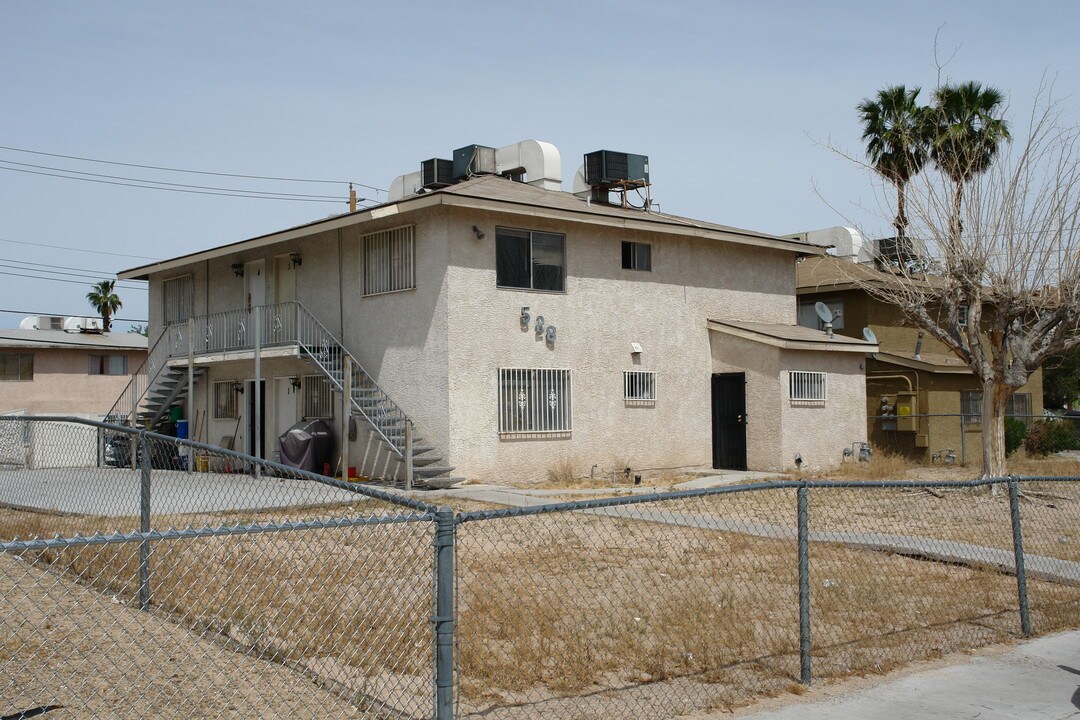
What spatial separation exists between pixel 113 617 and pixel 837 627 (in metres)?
5.65

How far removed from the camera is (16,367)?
39.1 meters

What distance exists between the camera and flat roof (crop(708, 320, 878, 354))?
77.1 feet

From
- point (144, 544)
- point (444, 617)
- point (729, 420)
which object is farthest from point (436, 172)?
point (444, 617)

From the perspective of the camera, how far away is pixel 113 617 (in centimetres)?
774

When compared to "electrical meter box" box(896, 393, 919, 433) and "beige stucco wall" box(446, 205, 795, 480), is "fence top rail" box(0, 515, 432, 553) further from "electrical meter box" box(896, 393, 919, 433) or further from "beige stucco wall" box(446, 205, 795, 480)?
"electrical meter box" box(896, 393, 919, 433)

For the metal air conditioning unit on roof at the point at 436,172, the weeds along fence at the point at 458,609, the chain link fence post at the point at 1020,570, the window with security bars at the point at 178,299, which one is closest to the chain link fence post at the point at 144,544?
the weeds along fence at the point at 458,609

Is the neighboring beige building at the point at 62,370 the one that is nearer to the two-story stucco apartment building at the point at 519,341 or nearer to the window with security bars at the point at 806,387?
the two-story stucco apartment building at the point at 519,341

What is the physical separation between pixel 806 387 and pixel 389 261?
974 cm

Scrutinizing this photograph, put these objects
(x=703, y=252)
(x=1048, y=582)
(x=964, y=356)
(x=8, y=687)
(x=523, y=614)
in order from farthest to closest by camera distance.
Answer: (x=703, y=252), (x=964, y=356), (x=1048, y=582), (x=523, y=614), (x=8, y=687)

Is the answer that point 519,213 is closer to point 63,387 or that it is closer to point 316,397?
point 316,397

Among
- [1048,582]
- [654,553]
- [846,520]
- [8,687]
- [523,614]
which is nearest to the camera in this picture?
[8,687]

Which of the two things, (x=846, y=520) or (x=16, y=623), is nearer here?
(x=16, y=623)

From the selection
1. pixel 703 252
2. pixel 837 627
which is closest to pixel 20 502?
pixel 837 627

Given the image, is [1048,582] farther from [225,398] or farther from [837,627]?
[225,398]
